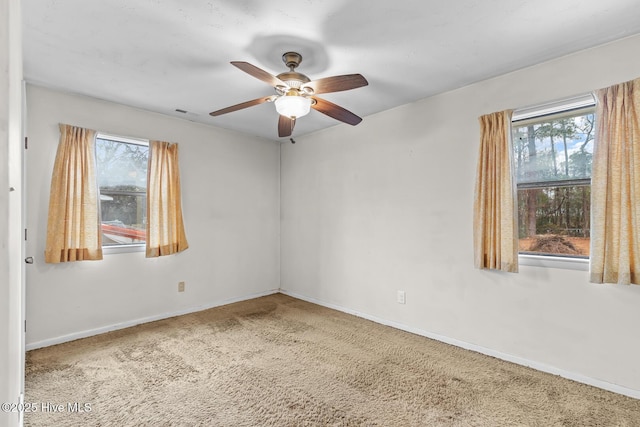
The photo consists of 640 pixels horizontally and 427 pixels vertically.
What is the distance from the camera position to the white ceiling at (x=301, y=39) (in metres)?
1.79

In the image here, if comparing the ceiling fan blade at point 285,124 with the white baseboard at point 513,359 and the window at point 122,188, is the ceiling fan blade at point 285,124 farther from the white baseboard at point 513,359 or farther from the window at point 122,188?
the white baseboard at point 513,359

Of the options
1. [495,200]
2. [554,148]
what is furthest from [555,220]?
[554,148]

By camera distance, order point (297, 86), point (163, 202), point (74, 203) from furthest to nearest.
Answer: point (163, 202) → point (74, 203) → point (297, 86)

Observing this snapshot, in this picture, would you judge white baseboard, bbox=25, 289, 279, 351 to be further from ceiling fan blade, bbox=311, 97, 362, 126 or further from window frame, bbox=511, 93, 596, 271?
window frame, bbox=511, 93, 596, 271

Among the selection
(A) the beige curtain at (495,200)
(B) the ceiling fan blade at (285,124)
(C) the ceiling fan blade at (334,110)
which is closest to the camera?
(C) the ceiling fan blade at (334,110)

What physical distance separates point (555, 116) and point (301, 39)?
2.10 m

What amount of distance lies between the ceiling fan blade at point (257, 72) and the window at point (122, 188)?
84.4 inches

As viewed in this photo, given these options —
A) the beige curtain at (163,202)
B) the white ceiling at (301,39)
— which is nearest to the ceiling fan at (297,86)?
the white ceiling at (301,39)

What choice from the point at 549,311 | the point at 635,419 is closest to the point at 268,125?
the point at 549,311

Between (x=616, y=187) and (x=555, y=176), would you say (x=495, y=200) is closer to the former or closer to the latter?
(x=555, y=176)

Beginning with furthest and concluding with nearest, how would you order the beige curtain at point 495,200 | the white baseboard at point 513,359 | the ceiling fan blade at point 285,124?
the ceiling fan blade at point 285,124 < the beige curtain at point 495,200 < the white baseboard at point 513,359

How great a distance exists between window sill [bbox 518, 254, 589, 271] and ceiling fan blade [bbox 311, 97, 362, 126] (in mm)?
1811

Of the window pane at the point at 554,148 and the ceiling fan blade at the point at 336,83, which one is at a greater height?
the ceiling fan blade at the point at 336,83

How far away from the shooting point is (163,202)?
3.48 m
